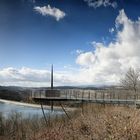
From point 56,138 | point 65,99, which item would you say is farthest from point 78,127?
point 65,99

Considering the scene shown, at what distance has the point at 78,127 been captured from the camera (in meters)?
31.3

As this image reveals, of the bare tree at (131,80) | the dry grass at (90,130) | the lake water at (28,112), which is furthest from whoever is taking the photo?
the bare tree at (131,80)

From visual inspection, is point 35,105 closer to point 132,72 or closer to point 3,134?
point 132,72

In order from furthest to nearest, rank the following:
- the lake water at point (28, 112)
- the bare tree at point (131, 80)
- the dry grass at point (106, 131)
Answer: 1. the bare tree at point (131, 80)
2. the lake water at point (28, 112)
3. the dry grass at point (106, 131)

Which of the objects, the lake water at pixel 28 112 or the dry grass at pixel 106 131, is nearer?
the dry grass at pixel 106 131

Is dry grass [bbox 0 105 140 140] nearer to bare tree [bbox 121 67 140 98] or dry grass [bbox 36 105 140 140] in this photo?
dry grass [bbox 36 105 140 140]

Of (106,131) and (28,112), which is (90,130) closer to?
(106,131)

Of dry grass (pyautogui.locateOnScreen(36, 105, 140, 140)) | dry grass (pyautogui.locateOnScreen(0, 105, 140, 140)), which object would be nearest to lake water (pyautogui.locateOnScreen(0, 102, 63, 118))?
dry grass (pyautogui.locateOnScreen(0, 105, 140, 140))

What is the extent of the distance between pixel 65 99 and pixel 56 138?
117ft

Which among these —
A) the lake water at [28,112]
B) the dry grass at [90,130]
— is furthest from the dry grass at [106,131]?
the lake water at [28,112]

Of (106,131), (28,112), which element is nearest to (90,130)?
(106,131)

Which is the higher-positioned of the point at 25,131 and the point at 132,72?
the point at 132,72

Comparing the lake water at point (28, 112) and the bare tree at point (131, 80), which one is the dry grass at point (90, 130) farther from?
the bare tree at point (131, 80)

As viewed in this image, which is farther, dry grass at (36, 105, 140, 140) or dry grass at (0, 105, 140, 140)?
dry grass at (0, 105, 140, 140)
